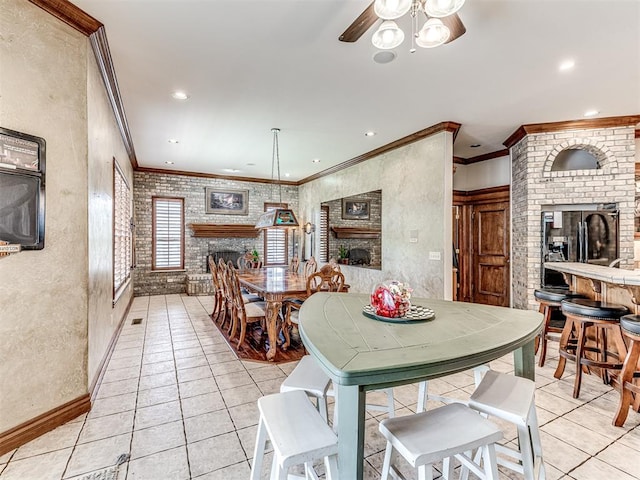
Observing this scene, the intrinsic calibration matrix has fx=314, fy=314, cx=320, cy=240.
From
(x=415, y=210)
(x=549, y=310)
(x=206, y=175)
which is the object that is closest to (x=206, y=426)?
(x=549, y=310)

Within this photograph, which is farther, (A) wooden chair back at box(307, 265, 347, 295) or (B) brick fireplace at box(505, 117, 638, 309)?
(B) brick fireplace at box(505, 117, 638, 309)

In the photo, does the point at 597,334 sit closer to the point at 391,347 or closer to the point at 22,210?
the point at 391,347

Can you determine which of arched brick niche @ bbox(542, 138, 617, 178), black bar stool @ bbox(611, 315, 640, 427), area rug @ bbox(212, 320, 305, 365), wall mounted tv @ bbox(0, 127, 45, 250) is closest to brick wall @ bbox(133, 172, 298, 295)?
area rug @ bbox(212, 320, 305, 365)

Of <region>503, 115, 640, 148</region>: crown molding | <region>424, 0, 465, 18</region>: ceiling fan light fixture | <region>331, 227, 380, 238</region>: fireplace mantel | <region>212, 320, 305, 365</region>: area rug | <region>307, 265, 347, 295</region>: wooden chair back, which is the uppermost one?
<region>503, 115, 640, 148</region>: crown molding

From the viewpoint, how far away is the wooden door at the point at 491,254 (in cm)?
556

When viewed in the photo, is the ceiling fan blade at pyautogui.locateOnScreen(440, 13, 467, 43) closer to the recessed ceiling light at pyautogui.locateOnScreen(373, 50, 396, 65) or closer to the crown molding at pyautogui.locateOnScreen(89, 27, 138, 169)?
the recessed ceiling light at pyautogui.locateOnScreen(373, 50, 396, 65)

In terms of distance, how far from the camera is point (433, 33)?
1.84 metres

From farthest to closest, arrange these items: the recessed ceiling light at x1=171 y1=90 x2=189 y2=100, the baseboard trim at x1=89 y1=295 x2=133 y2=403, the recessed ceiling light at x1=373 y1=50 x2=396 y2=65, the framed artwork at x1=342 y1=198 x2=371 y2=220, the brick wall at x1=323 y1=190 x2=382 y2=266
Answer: the framed artwork at x1=342 y1=198 x2=371 y2=220 → the brick wall at x1=323 y1=190 x2=382 y2=266 → the recessed ceiling light at x1=171 y1=90 x2=189 y2=100 → the recessed ceiling light at x1=373 y1=50 x2=396 y2=65 → the baseboard trim at x1=89 y1=295 x2=133 y2=403

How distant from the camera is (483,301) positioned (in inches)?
235

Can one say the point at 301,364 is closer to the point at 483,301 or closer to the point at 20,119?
the point at 20,119

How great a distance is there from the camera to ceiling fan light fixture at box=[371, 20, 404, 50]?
74.1 inches

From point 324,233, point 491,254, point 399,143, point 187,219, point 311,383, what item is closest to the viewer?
point 311,383

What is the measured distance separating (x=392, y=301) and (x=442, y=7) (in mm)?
1560

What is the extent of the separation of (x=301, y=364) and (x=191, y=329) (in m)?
3.33
